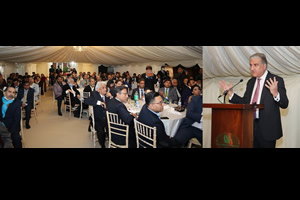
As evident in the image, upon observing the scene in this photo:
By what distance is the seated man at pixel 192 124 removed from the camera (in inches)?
111

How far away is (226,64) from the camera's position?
2.50 metres

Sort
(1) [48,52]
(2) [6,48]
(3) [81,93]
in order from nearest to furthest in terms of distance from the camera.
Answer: (2) [6,48], (1) [48,52], (3) [81,93]

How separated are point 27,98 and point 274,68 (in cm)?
352

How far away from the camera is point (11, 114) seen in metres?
2.52

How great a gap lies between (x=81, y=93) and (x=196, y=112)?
302 cm

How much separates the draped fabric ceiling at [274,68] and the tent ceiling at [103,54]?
273 millimetres

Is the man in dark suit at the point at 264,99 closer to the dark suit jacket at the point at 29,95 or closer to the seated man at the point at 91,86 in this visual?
the dark suit jacket at the point at 29,95

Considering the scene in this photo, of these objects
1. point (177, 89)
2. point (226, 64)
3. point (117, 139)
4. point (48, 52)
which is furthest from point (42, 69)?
point (226, 64)

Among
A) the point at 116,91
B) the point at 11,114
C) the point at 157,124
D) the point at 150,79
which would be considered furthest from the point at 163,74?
the point at 11,114

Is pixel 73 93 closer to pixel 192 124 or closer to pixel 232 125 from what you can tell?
pixel 192 124

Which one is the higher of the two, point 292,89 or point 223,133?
point 292,89

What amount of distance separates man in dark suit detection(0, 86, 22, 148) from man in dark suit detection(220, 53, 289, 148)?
2.42 metres

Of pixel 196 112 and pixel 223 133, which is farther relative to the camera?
pixel 196 112

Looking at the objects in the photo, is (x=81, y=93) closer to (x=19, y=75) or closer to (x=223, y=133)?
(x=19, y=75)
